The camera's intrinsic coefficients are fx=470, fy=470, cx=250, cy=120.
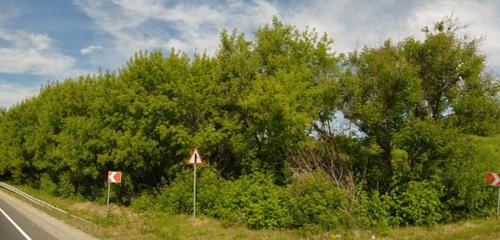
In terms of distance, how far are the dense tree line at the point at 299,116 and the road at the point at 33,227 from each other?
561 cm

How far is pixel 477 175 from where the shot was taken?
704 inches

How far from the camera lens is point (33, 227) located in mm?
18047

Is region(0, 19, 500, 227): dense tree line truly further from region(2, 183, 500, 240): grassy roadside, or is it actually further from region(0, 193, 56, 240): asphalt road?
region(0, 193, 56, 240): asphalt road

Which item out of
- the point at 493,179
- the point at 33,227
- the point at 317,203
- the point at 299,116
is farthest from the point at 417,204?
the point at 33,227

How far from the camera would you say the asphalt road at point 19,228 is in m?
15.4

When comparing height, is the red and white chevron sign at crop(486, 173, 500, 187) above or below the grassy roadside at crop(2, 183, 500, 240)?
above

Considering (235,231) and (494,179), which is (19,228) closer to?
(235,231)

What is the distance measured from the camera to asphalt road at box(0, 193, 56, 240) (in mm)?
15359

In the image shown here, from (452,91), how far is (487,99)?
1392 millimetres

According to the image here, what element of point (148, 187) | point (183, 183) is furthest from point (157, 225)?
point (148, 187)

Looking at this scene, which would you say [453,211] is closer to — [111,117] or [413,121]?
[413,121]

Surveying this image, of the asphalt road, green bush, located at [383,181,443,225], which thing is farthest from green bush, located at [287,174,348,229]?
the asphalt road

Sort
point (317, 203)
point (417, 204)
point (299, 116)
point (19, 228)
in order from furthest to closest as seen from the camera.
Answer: point (299, 116) < point (19, 228) < point (317, 203) < point (417, 204)

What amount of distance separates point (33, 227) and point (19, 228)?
0.57m
